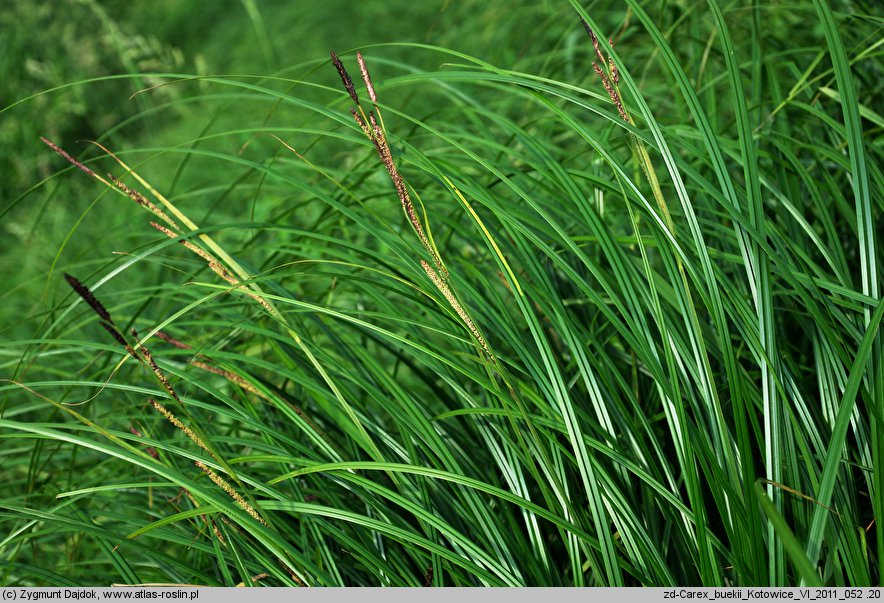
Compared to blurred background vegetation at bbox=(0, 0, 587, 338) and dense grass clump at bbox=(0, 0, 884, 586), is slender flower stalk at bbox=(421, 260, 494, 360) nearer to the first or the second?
dense grass clump at bbox=(0, 0, 884, 586)

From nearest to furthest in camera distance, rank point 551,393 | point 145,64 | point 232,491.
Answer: point 232,491 < point 551,393 < point 145,64

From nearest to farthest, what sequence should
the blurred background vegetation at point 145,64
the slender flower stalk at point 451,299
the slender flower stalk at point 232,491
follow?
the slender flower stalk at point 451,299 → the slender flower stalk at point 232,491 → the blurred background vegetation at point 145,64

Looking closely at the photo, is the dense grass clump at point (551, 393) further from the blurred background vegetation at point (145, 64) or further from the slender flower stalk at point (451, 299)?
the blurred background vegetation at point (145, 64)

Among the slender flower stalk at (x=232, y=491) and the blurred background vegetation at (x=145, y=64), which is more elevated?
the blurred background vegetation at (x=145, y=64)

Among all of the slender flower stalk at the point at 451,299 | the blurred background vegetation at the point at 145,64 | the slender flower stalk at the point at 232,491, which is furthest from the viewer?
the blurred background vegetation at the point at 145,64

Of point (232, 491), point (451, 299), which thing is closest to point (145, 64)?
point (232, 491)

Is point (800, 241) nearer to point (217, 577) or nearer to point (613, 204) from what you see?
point (613, 204)

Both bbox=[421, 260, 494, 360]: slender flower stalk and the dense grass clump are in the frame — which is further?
the dense grass clump

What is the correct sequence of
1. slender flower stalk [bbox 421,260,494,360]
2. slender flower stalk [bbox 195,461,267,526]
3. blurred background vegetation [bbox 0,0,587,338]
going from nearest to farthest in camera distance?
slender flower stalk [bbox 421,260,494,360], slender flower stalk [bbox 195,461,267,526], blurred background vegetation [bbox 0,0,587,338]

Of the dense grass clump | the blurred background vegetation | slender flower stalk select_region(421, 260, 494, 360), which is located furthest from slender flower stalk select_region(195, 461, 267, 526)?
the blurred background vegetation

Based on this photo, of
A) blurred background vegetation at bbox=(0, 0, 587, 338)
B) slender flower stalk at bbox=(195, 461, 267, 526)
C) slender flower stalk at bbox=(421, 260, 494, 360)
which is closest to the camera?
slender flower stalk at bbox=(421, 260, 494, 360)

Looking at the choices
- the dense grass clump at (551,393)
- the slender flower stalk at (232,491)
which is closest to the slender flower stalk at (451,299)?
the dense grass clump at (551,393)

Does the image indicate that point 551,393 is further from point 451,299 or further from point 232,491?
point 232,491
